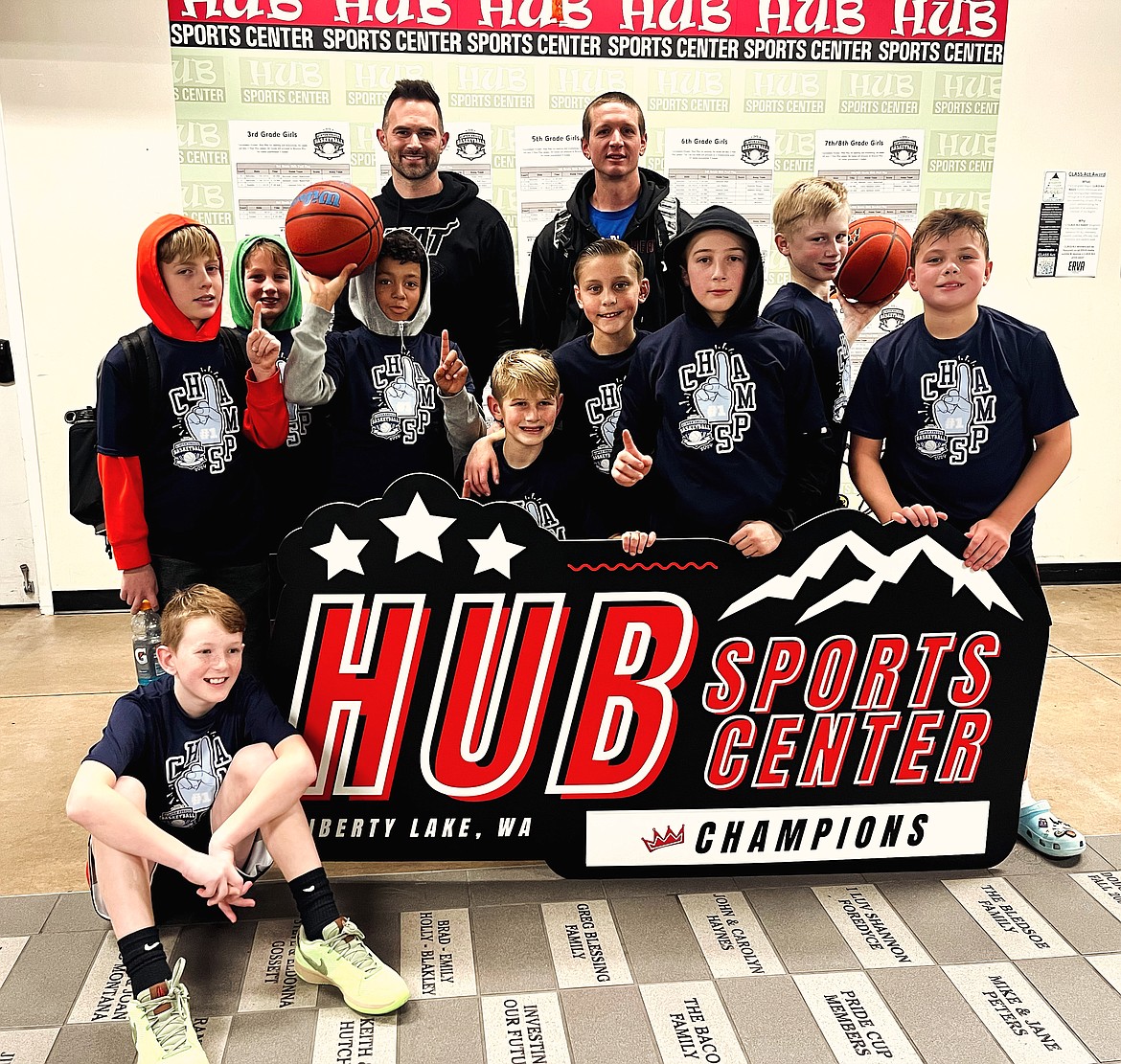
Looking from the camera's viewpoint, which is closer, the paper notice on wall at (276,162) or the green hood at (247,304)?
the green hood at (247,304)

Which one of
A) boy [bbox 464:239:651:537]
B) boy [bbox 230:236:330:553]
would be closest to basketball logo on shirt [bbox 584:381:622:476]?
boy [bbox 464:239:651:537]

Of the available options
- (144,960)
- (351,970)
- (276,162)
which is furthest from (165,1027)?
(276,162)

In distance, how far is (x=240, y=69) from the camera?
4.11m

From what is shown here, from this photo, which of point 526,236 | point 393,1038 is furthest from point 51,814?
point 526,236

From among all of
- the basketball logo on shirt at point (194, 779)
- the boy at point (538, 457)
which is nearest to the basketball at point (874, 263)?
the boy at point (538, 457)

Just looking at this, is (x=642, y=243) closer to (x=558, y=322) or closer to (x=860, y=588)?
(x=558, y=322)

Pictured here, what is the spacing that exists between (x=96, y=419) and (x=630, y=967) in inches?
71.3

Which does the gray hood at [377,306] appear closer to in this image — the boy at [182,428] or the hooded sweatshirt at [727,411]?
the boy at [182,428]

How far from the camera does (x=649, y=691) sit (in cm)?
236

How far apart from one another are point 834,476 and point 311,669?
1386 millimetres

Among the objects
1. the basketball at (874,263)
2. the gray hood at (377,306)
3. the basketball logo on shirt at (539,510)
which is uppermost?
the basketball at (874,263)

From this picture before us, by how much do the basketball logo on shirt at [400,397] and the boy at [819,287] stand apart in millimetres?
913

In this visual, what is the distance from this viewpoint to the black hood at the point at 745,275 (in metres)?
2.29

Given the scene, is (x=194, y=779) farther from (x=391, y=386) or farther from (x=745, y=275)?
(x=745, y=275)
